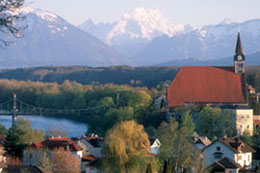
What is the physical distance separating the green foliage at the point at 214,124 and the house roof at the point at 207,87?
16.5 ft

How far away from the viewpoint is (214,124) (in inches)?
1421

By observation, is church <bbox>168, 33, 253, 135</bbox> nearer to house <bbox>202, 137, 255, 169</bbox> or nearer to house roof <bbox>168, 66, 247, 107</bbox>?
house roof <bbox>168, 66, 247, 107</bbox>

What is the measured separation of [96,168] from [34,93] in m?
55.7

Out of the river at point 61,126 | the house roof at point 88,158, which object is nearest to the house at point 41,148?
the house roof at point 88,158

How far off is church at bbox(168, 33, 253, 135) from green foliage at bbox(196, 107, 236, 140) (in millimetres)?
3998

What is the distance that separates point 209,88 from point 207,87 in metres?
0.12

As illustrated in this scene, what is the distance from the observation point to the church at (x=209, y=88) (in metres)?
43.1

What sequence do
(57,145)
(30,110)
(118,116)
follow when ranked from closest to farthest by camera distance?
(57,145)
(118,116)
(30,110)

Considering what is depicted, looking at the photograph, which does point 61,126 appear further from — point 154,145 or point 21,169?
point 21,169

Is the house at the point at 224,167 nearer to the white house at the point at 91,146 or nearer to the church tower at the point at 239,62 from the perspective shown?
the white house at the point at 91,146

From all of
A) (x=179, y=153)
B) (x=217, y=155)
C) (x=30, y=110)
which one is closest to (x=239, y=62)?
(x=217, y=155)

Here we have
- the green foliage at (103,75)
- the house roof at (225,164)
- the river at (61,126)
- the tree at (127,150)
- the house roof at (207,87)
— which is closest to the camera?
the tree at (127,150)

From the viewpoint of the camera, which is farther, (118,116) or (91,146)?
(118,116)

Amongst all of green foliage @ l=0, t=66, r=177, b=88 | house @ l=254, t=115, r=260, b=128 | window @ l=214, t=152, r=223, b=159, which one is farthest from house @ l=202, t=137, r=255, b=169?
green foliage @ l=0, t=66, r=177, b=88
